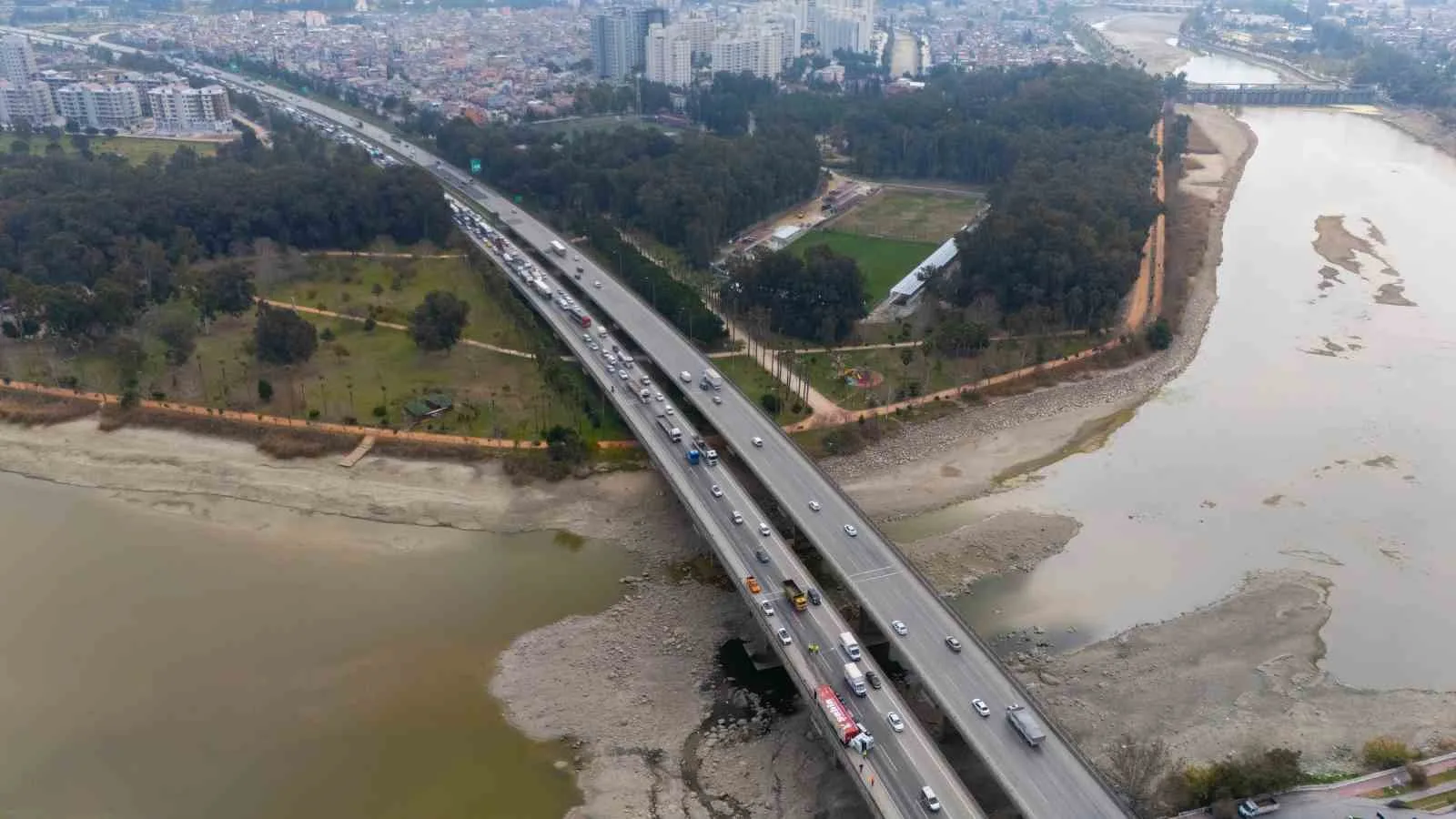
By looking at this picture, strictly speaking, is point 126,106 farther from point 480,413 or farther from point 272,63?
point 480,413

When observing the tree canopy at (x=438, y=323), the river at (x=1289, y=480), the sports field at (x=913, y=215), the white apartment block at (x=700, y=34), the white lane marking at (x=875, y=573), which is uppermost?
the white apartment block at (x=700, y=34)

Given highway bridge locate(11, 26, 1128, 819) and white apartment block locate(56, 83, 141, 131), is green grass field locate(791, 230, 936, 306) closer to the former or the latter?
highway bridge locate(11, 26, 1128, 819)

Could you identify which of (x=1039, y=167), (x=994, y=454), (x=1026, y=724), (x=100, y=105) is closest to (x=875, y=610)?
(x=1026, y=724)

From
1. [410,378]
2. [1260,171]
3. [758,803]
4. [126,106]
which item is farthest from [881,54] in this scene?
[758,803]

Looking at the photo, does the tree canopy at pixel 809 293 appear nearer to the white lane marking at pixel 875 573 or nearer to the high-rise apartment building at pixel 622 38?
the white lane marking at pixel 875 573

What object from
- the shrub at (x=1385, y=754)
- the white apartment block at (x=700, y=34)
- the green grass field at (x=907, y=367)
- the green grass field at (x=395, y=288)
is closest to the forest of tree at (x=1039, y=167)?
the green grass field at (x=907, y=367)

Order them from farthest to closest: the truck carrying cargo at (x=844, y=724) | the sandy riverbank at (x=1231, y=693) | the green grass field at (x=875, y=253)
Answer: the green grass field at (x=875, y=253), the sandy riverbank at (x=1231, y=693), the truck carrying cargo at (x=844, y=724)

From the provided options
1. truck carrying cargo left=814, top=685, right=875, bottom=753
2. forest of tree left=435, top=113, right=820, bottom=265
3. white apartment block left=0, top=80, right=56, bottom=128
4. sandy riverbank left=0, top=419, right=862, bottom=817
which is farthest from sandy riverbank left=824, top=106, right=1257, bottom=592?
white apartment block left=0, top=80, right=56, bottom=128
